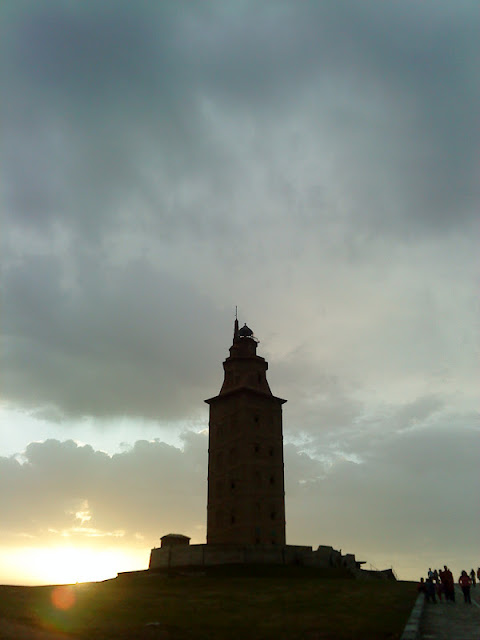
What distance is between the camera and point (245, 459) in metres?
63.3

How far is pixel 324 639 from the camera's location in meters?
16.2

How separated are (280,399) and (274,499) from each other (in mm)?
12568

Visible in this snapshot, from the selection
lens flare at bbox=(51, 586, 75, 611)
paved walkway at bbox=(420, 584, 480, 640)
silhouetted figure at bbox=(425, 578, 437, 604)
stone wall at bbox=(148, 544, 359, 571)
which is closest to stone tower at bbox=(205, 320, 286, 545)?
stone wall at bbox=(148, 544, 359, 571)

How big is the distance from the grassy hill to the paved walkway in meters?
0.89

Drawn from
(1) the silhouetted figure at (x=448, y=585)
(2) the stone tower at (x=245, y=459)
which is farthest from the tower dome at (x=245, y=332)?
(1) the silhouetted figure at (x=448, y=585)

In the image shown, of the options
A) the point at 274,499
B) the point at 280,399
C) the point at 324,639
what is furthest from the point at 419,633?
the point at 280,399

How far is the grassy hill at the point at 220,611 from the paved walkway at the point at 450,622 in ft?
2.92

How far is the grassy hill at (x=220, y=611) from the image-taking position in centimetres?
1772

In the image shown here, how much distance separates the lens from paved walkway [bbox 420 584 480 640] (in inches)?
629

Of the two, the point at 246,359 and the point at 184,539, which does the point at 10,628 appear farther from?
the point at 246,359

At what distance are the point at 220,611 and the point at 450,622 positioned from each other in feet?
32.1

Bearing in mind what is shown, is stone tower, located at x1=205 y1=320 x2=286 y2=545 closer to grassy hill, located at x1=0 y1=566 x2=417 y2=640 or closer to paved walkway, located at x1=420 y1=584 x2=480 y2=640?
grassy hill, located at x1=0 y1=566 x2=417 y2=640

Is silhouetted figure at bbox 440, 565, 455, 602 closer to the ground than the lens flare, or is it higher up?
higher up

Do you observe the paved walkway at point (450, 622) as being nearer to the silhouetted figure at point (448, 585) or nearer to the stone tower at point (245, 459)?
the silhouetted figure at point (448, 585)
